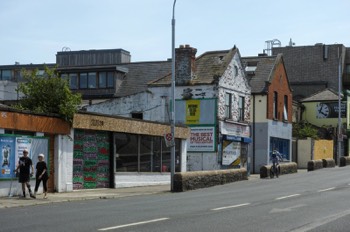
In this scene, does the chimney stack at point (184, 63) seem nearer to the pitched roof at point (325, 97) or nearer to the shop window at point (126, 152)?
the shop window at point (126, 152)

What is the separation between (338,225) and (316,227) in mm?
661

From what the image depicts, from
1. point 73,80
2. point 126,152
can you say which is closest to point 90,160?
point 126,152

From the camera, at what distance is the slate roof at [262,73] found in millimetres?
44562

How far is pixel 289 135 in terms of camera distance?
50.1 metres

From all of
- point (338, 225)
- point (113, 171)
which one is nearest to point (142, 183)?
point (113, 171)

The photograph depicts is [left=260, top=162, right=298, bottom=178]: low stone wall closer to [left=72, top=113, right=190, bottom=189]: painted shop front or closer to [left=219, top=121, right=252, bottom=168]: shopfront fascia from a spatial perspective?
[left=219, top=121, right=252, bottom=168]: shopfront fascia

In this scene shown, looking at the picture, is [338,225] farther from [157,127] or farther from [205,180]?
[157,127]

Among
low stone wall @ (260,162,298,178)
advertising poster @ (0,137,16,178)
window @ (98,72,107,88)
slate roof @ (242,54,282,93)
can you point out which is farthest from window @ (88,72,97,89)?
advertising poster @ (0,137,16,178)

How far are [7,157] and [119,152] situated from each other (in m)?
7.43

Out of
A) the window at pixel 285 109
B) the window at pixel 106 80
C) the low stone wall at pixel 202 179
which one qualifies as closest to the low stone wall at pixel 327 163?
the window at pixel 285 109

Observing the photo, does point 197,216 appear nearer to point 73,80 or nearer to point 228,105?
point 228,105

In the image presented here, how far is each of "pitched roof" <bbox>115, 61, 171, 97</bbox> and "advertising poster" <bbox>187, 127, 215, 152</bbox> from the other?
8.25 metres

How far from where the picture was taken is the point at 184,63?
38781mm

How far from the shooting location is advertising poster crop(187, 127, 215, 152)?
37.8 meters
